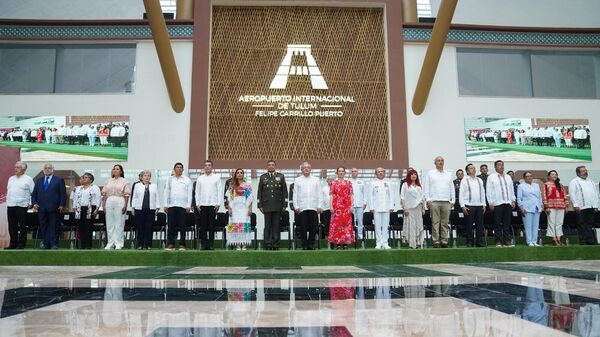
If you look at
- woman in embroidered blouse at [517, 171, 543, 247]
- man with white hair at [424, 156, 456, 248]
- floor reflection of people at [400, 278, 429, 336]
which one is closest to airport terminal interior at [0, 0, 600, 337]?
woman in embroidered blouse at [517, 171, 543, 247]

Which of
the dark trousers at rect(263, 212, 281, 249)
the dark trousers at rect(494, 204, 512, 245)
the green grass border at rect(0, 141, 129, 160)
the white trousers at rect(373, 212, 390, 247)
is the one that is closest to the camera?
A: the dark trousers at rect(263, 212, 281, 249)

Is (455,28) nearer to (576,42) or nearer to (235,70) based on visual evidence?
(576,42)

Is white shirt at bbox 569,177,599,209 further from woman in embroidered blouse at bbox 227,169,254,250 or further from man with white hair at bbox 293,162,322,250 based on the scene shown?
woman in embroidered blouse at bbox 227,169,254,250

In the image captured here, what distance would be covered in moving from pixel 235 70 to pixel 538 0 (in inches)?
317

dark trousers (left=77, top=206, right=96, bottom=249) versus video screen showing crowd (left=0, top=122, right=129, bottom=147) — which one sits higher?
video screen showing crowd (left=0, top=122, right=129, bottom=147)

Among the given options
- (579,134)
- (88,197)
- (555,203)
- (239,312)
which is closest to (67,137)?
(88,197)

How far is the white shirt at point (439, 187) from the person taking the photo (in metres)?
6.49

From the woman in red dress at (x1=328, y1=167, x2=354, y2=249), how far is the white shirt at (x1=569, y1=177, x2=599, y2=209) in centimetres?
361

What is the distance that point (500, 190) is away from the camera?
673 centimetres

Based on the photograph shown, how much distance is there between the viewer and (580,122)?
10.7m

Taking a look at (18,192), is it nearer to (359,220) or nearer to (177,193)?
(177,193)

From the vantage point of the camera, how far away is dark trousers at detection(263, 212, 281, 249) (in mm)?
6254

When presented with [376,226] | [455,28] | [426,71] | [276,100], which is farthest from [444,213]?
[455,28]

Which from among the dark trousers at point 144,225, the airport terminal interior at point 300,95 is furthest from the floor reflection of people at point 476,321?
the dark trousers at point 144,225
